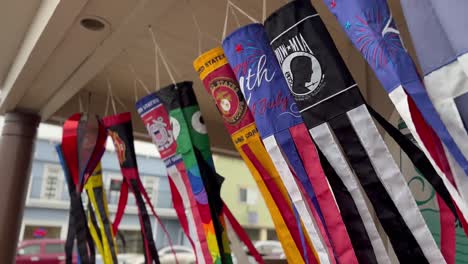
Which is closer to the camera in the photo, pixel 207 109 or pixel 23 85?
pixel 23 85

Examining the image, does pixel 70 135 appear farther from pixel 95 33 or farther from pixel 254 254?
pixel 254 254

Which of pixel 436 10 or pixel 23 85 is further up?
pixel 23 85

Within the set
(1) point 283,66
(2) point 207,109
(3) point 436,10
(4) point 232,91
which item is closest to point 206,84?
(4) point 232,91

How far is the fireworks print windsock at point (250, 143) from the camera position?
677 millimetres

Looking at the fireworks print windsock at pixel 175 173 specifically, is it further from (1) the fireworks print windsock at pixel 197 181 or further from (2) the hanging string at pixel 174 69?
(2) the hanging string at pixel 174 69

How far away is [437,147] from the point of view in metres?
0.43

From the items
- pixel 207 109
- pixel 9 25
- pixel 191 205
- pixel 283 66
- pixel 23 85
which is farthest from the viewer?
pixel 207 109

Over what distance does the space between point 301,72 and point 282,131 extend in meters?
0.11

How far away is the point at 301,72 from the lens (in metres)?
0.56

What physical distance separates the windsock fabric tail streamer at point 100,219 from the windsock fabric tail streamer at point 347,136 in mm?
930

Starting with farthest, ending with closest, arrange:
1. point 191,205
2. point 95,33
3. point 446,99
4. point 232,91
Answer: point 95,33, point 191,205, point 232,91, point 446,99

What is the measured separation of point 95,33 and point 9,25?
1.42 feet

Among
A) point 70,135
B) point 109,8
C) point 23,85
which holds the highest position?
point 23,85

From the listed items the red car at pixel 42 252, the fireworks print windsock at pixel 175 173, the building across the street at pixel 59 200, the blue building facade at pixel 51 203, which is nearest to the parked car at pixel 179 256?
the red car at pixel 42 252
